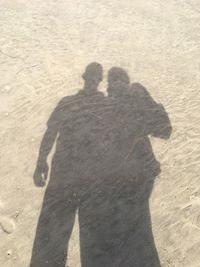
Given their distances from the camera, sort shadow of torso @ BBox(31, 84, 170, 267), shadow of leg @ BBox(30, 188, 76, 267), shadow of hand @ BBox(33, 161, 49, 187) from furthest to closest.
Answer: shadow of hand @ BBox(33, 161, 49, 187) < shadow of torso @ BBox(31, 84, 170, 267) < shadow of leg @ BBox(30, 188, 76, 267)

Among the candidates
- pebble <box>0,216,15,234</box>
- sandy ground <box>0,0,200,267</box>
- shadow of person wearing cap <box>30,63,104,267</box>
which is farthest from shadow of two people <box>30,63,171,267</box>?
pebble <box>0,216,15,234</box>

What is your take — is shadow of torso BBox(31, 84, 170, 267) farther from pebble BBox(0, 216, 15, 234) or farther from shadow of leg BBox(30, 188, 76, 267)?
pebble BBox(0, 216, 15, 234)

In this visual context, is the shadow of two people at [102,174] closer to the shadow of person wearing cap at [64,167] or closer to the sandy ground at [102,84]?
the shadow of person wearing cap at [64,167]

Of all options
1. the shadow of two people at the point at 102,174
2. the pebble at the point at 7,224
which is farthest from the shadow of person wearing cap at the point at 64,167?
the pebble at the point at 7,224

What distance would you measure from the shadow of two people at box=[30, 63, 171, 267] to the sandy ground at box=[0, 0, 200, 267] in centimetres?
17

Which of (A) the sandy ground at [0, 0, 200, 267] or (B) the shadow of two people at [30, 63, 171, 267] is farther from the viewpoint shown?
(A) the sandy ground at [0, 0, 200, 267]

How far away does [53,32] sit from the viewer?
9.75m

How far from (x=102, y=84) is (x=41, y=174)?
287cm

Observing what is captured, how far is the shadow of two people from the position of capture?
5055 mm

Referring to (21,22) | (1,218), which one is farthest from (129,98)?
(21,22)

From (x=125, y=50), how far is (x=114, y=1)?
3.11 m

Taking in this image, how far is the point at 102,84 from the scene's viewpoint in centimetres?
793

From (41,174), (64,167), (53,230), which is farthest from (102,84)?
(53,230)

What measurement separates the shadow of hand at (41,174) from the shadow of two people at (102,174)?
0.06ft
